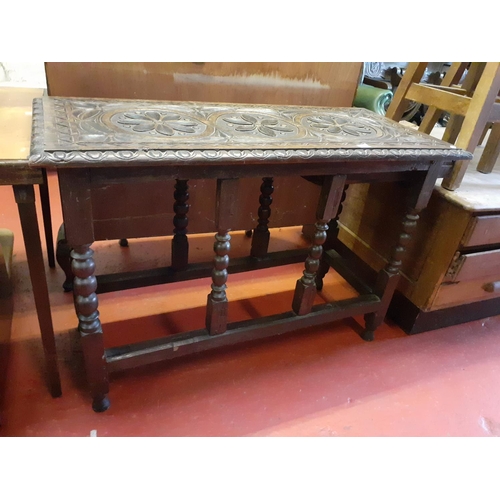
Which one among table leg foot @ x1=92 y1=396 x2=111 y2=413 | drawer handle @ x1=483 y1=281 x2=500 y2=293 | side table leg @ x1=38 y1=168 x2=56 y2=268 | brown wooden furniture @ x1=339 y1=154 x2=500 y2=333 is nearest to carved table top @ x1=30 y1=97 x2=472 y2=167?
brown wooden furniture @ x1=339 y1=154 x2=500 y2=333

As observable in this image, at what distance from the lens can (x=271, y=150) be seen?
957 mm

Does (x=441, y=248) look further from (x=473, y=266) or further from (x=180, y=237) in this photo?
(x=180, y=237)

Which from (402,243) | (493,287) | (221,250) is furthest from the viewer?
(493,287)

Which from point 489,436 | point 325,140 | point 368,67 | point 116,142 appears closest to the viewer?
point 116,142

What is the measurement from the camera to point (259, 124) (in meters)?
1.14

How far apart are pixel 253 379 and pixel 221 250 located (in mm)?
494

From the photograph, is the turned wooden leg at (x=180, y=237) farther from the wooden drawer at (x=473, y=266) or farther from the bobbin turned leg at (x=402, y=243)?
the wooden drawer at (x=473, y=266)

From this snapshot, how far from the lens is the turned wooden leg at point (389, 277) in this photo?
1351mm

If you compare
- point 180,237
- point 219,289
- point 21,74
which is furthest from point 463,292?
point 21,74

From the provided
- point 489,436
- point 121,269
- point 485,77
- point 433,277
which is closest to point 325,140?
point 485,77

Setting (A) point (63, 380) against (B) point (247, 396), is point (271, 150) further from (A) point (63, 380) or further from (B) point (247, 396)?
(A) point (63, 380)

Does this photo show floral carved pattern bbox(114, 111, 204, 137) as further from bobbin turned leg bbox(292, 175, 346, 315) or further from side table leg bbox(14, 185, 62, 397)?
bobbin turned leg bbox(292, 175, 346, 315)

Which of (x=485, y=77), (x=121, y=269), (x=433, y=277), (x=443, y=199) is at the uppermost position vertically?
(x=485, y=77)

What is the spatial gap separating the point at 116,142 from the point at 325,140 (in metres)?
0.54
